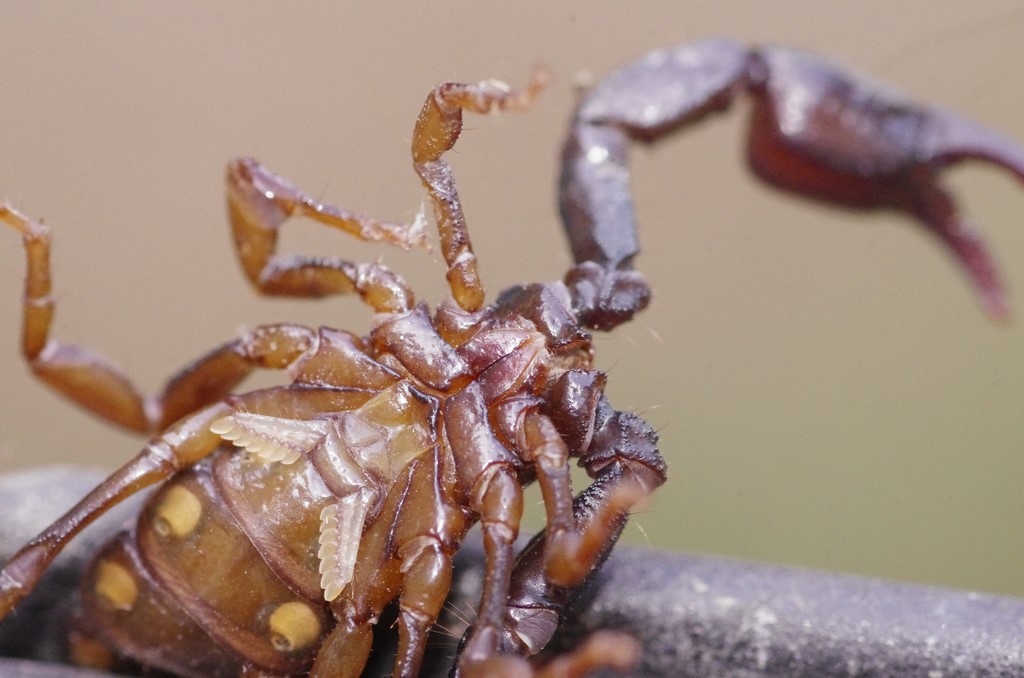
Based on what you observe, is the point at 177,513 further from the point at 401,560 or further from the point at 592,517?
the point at 592,517

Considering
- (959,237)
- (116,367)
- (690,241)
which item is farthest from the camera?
(690,241)

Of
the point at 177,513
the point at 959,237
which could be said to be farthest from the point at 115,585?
the point at 959,237

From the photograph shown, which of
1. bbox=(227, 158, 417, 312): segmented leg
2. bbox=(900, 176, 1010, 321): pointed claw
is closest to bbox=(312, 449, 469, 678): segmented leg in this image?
bbox=(227, 158, 417, 312): segmented leg

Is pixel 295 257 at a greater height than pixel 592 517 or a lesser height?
greater

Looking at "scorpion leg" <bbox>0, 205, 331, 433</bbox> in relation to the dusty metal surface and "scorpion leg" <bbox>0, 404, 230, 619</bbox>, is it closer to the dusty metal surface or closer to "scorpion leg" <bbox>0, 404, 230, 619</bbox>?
"scorpion leg" <bbox>0, 404, 230, 619</bbox>

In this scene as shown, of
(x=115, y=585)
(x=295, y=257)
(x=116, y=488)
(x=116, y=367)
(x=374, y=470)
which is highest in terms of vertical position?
(x=295, y=257)

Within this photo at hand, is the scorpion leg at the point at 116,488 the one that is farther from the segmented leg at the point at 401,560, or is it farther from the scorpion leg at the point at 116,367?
the segmented leg at the point at 401,560

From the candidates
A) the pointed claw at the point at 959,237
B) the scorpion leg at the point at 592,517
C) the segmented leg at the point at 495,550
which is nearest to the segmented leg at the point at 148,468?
the segmented leg at the point at 495,550
